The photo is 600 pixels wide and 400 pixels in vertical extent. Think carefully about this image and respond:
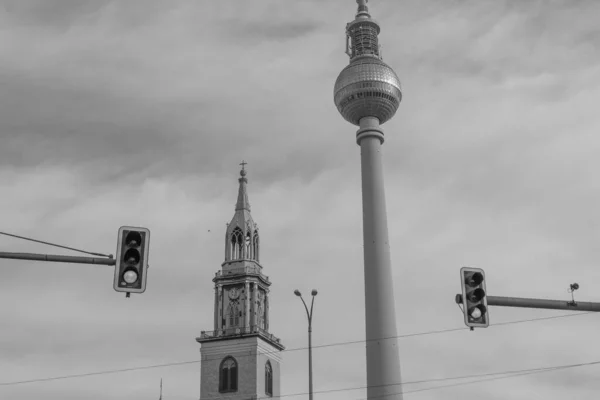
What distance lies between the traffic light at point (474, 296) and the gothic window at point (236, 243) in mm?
95702

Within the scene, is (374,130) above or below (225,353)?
above

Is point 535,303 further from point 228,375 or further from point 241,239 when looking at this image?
point 241,239

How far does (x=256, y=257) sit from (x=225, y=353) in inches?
561

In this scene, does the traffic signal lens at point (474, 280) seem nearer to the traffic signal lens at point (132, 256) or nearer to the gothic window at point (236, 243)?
the traffic signal lens at point (132, 256)

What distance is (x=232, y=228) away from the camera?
4692 inches

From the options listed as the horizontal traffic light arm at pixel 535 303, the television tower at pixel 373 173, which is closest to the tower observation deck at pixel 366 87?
the television tower at pixel 373 173

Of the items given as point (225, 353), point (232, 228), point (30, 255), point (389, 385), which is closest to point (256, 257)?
point (232, 228)

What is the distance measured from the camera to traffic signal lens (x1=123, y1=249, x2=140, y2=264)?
20328 millimetres

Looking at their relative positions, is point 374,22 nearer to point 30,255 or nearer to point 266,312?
point 266,312

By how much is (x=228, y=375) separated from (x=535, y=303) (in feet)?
296

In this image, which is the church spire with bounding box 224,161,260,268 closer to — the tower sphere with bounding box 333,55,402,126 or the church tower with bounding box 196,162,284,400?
the church tower with bounding box 196,162,284,400

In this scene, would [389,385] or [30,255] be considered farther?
[389,385]

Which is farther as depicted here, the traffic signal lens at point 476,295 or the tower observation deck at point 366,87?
the tower observation deck at point 366,87

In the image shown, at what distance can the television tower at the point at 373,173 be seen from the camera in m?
78.5
